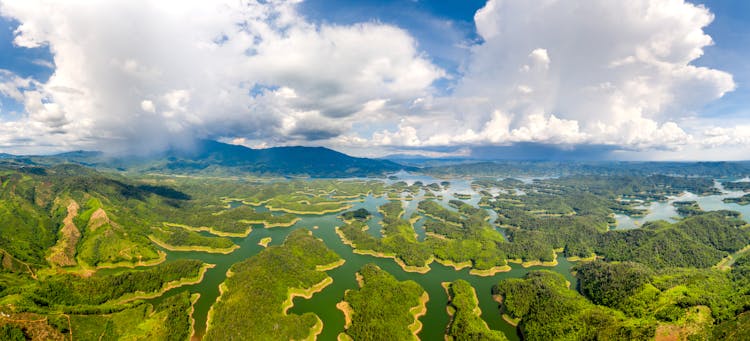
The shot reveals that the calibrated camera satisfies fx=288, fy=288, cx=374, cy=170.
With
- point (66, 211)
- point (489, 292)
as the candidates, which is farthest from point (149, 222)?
point (489, 292)

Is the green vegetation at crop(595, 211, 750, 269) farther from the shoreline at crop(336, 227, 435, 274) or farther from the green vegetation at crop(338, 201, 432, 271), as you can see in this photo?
the shoreline at crop(336, 227, 435, 274)

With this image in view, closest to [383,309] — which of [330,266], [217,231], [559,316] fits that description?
[330,266]

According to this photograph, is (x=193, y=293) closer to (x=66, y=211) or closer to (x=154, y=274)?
(x=154, y=274)

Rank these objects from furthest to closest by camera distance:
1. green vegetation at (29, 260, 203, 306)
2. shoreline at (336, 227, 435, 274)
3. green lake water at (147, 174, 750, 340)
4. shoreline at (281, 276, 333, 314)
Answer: shoreline at (336, 227, 435, 274)
shoreline at (281, 276, 333, 314)
green vegetation at (29, 260, 203, 306)
green lake water at (147, 174, 750, 340)

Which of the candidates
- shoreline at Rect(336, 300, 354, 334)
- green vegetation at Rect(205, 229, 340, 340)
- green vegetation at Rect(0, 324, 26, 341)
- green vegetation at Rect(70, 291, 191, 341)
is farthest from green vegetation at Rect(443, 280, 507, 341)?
green vegetation at Rect(0, 324, 26, 341)

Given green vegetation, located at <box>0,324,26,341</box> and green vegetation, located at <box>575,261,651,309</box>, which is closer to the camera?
green vegetation, located at <box>0,324,26,341</box>

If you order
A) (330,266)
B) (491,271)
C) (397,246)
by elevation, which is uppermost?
(397,246)

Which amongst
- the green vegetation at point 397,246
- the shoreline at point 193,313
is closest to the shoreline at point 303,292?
the shoreline at point 193,313

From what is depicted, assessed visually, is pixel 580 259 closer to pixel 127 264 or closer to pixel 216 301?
pixel 216 301
